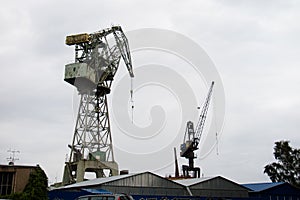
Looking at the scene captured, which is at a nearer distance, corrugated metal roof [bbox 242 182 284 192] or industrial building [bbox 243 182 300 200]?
industrial building [bbox 243 182 300 200]

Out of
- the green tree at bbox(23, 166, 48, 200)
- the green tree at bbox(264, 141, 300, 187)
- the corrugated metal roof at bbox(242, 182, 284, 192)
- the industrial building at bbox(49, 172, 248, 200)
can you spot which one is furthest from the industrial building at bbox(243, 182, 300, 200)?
the green tree at bbox(23, 166, 48, 200)

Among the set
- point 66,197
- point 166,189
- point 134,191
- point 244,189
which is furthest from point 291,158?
point 66,197

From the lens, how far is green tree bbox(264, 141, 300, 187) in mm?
62875

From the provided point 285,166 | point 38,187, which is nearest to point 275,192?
point 285,166

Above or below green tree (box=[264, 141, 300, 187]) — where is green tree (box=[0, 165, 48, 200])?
below

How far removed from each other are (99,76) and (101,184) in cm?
2482

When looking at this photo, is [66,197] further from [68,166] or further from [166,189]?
[68,166]

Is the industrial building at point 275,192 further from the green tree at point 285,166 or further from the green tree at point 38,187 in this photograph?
the green tree at point 38,187

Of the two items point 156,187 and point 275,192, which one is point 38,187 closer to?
point 156,187

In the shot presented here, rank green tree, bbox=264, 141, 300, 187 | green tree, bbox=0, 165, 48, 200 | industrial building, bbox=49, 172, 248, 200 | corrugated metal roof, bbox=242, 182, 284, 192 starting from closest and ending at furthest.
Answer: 1. green tree, bbox=0, 165, 48, 200
2. industrial building, bbox=49, 172, 248, 200
3. corrugated metal roof, bbox=242, 182, 284, 192
4. green tree, bbox=264, 141, 300, 187

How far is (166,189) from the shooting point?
4097cm

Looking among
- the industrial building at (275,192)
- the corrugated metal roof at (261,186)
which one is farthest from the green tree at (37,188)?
the corrugated metal roof at (261,186)

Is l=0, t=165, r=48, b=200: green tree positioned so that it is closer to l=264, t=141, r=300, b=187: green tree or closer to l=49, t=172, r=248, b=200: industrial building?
l=49, t=172, r=248, b=200: industrial building

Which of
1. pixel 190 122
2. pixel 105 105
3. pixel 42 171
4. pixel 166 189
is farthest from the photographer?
pixel 190 122
